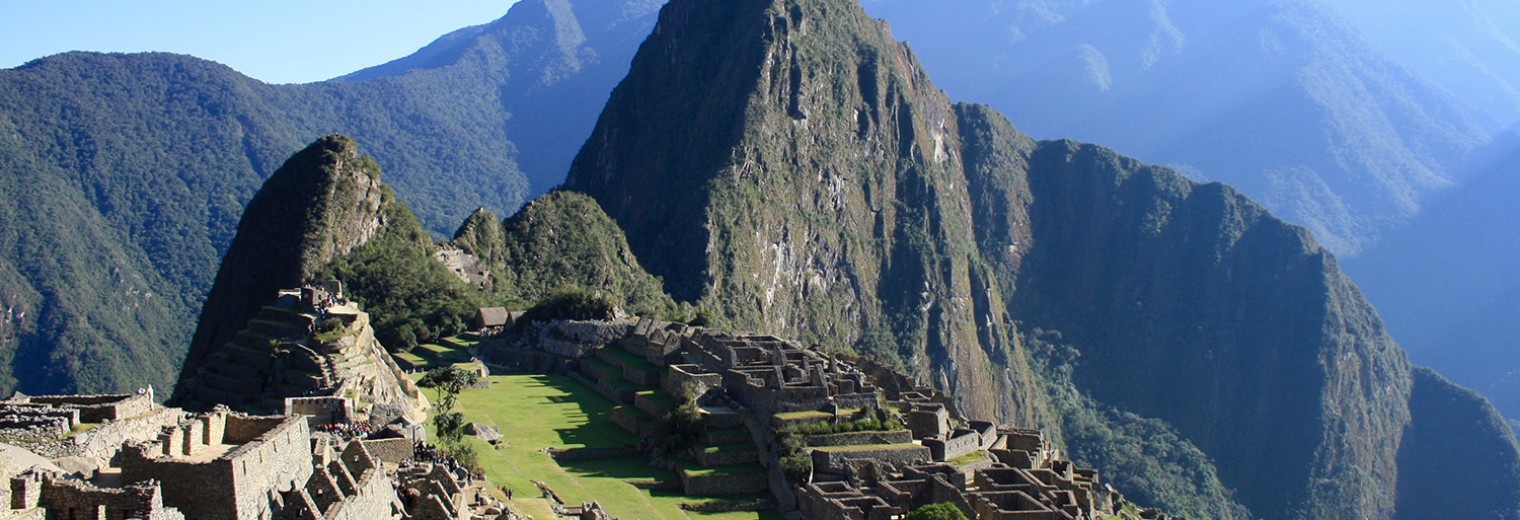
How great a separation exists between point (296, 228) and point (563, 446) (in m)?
47.6

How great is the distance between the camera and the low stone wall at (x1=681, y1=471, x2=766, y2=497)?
4991 cm

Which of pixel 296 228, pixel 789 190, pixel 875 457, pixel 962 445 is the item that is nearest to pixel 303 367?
pixel 875 457

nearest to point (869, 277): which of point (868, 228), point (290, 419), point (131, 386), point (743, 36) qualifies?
point (868, 228)

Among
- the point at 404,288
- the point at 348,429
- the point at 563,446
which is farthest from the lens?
the point at 404,288

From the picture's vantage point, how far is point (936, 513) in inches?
1618

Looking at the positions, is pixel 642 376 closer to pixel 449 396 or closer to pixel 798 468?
pixel 449 396

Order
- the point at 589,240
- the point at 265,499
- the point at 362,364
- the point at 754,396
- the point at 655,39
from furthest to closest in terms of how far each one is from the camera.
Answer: the point at 655,39 → the point at 589,240 → the point at 754,396 → the point at 362,364 → the point at 265,499

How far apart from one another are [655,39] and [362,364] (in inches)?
5945

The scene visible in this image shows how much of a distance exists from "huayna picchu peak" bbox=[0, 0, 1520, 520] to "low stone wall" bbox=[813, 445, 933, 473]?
0.12m

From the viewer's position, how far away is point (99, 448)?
24719 mm

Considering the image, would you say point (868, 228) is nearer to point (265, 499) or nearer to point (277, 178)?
point (277, 178)

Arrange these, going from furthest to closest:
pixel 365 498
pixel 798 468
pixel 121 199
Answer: pixel 121 199 → pixel 798 468 → pixel 365 498

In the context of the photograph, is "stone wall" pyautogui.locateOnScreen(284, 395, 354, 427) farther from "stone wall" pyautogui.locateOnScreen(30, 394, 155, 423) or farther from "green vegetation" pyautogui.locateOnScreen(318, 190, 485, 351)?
"green vegetation" pyautogui.locateOnScreen(318, 190, 485, 351)

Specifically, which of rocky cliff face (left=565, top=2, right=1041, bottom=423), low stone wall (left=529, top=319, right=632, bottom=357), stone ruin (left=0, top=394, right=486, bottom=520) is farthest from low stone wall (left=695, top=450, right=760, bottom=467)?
rocky cliff face (left=565, top=2, right=1041, bottom=423)
